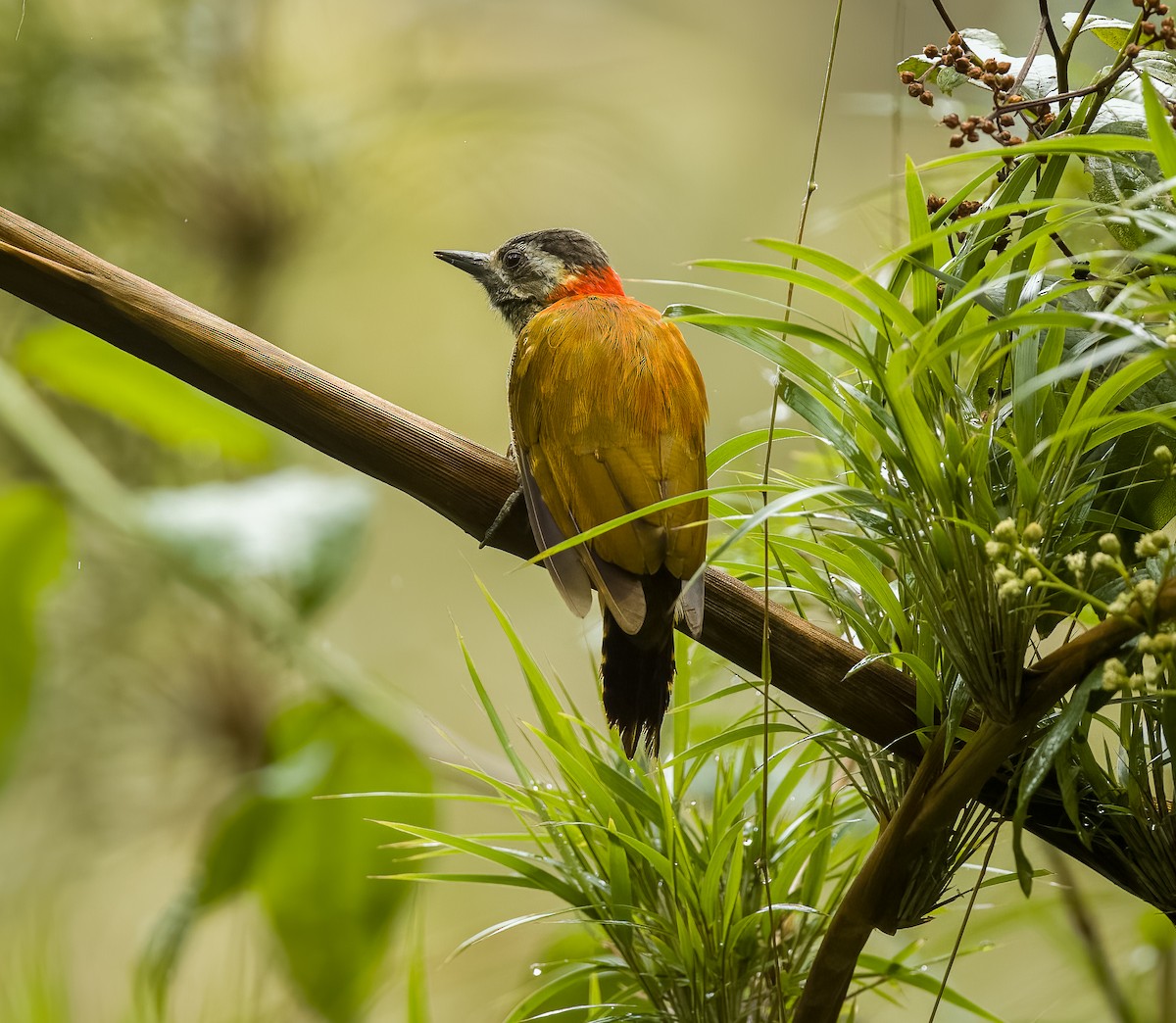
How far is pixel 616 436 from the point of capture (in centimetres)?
99

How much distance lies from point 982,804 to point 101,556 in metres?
1.71

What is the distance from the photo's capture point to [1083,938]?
125 cm

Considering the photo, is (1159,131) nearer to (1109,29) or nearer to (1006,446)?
(1006,446)

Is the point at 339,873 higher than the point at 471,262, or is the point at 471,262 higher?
the point at 471,262

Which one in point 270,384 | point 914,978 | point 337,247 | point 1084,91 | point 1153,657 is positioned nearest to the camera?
point 1153,657

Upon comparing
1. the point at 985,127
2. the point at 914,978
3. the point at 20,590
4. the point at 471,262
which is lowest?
the point at 20,590

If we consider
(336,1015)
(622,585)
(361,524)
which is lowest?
(336,1015)

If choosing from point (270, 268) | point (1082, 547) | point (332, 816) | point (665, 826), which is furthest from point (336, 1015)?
point (270, 268)

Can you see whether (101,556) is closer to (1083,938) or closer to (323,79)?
(323,79)

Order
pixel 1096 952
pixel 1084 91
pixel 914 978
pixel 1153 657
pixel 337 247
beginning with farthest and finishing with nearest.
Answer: pixel 337 247 → pixel 1096 952 → pixel 914 978 → pixel 1084 91 → pixel 1153 657

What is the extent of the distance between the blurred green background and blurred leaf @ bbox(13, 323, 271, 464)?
0.18m

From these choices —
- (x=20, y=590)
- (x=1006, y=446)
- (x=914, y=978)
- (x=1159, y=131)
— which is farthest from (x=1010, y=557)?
(x=20, y=590)

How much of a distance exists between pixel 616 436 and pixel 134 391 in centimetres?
84

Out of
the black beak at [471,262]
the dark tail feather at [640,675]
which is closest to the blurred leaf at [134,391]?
the black beak at [471,262]
